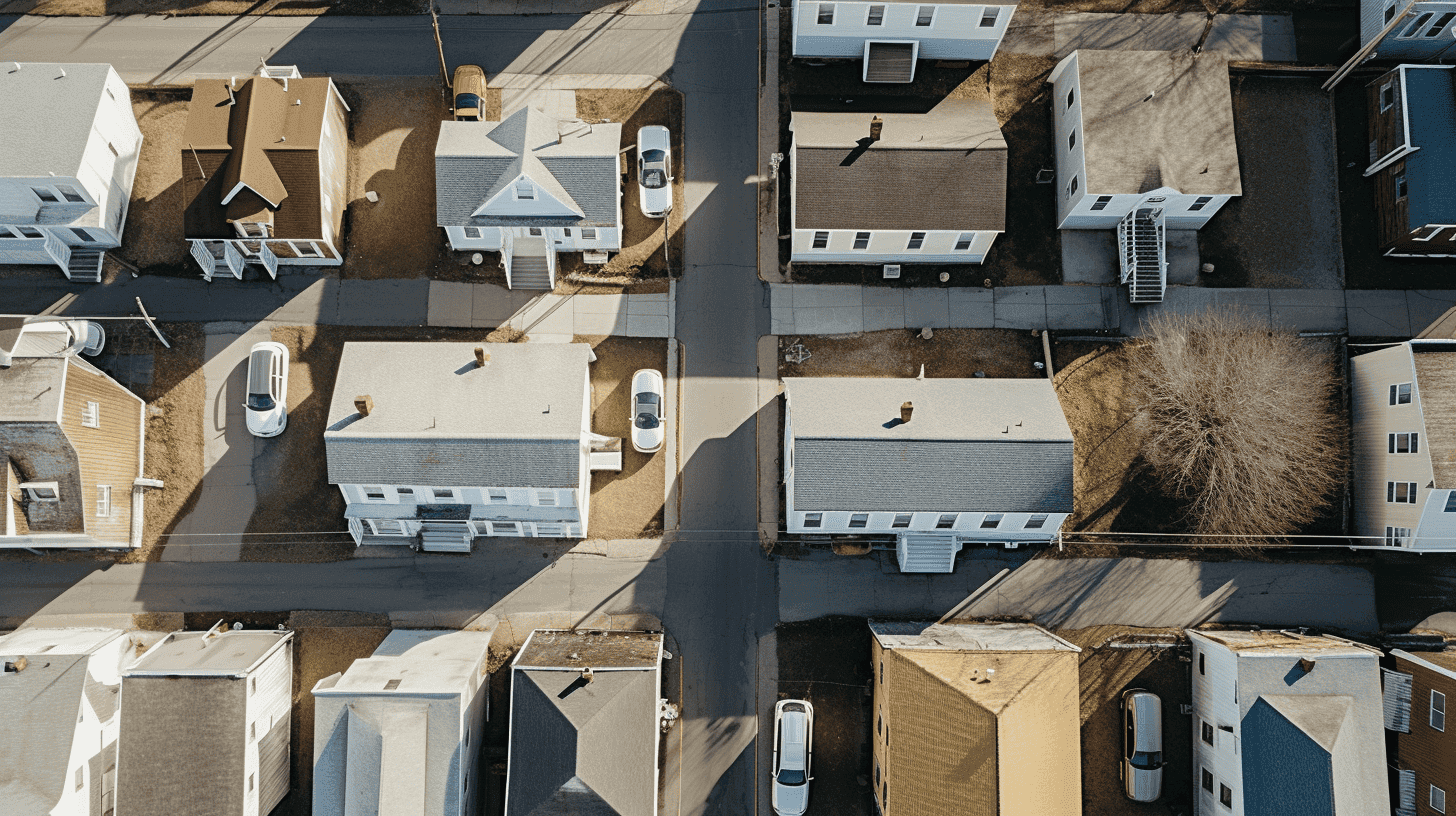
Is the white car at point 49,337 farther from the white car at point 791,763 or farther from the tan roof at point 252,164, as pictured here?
the white car at point 791,763

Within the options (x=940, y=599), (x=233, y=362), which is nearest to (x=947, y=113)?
(x=940, y=599)

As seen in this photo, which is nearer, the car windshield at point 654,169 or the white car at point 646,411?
the white car at point 646,411

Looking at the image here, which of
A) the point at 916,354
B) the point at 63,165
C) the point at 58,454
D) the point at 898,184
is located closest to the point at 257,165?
the point at 63,165

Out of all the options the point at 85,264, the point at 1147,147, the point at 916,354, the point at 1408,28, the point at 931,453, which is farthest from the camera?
the point at 916,354

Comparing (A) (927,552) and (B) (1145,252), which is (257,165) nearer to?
(A) (927,552)

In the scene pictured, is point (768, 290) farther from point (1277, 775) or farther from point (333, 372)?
point (1277, 775)

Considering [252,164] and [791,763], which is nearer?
[791,763]

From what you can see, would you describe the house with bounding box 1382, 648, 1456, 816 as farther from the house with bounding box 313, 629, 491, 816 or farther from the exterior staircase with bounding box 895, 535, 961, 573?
the house with bounding box 313, 629, 491, 816

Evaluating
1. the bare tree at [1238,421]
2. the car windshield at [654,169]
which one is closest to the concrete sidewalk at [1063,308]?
the bare tree at [1238,421]
